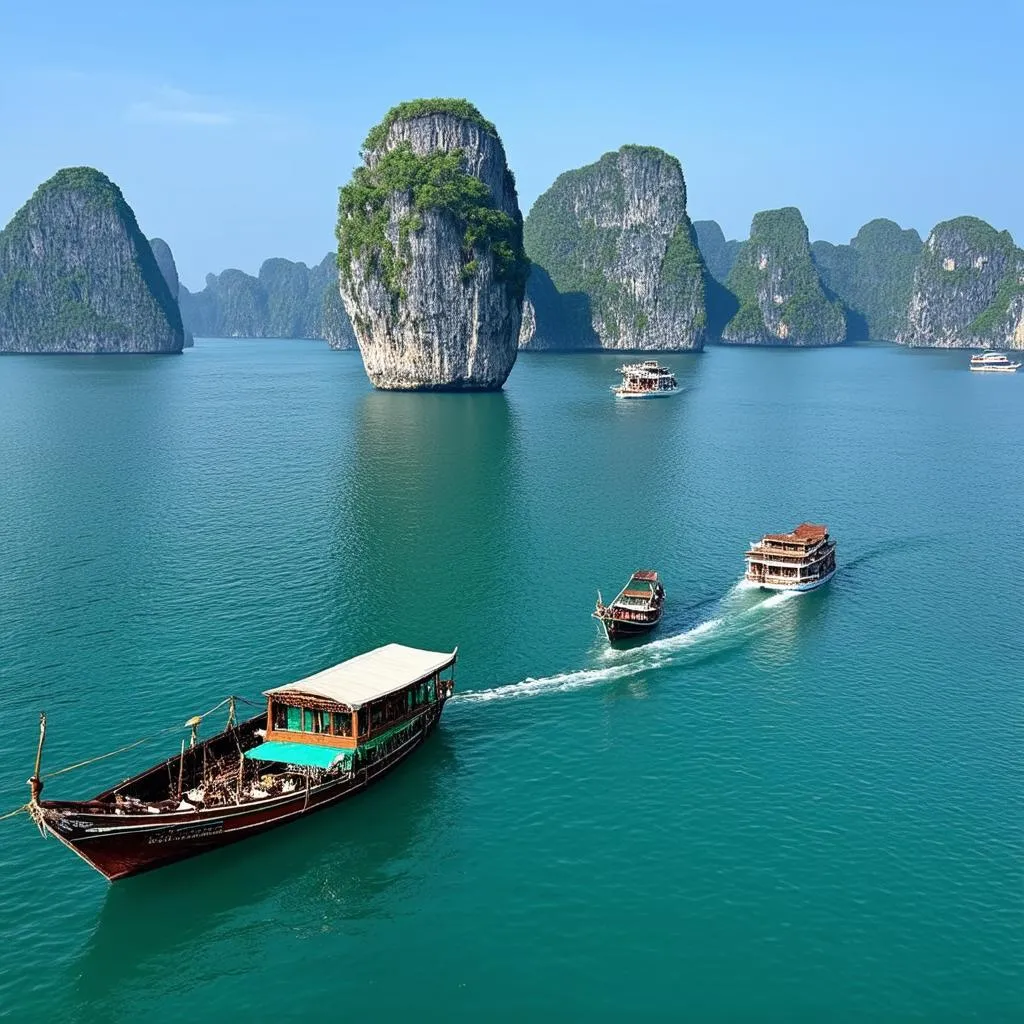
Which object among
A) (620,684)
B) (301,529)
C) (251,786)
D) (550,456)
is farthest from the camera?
(550,456)

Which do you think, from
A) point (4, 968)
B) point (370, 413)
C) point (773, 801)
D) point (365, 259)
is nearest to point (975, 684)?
point (773, 801)

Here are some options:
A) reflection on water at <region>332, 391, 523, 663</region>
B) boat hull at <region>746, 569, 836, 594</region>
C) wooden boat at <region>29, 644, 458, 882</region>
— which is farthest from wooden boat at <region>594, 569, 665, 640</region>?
wooden boat at <region>29, 644, 458, 882</region>

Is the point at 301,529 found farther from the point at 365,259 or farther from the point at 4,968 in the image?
the point at 365,259

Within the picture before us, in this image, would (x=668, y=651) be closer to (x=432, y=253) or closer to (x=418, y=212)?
(x=432, y=253)

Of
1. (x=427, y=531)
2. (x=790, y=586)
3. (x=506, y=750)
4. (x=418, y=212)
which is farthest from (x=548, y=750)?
(x=418, y=212)

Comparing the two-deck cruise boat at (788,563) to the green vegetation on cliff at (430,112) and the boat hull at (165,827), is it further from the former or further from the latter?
the green vegetation on cliff at (430,112)

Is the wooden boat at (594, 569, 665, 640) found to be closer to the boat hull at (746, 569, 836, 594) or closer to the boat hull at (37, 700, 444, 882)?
the boat hull at (746, 569, 836, 594)

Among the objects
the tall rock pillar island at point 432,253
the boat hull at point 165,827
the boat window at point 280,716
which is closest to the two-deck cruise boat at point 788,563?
the boat hull at point 165,827
